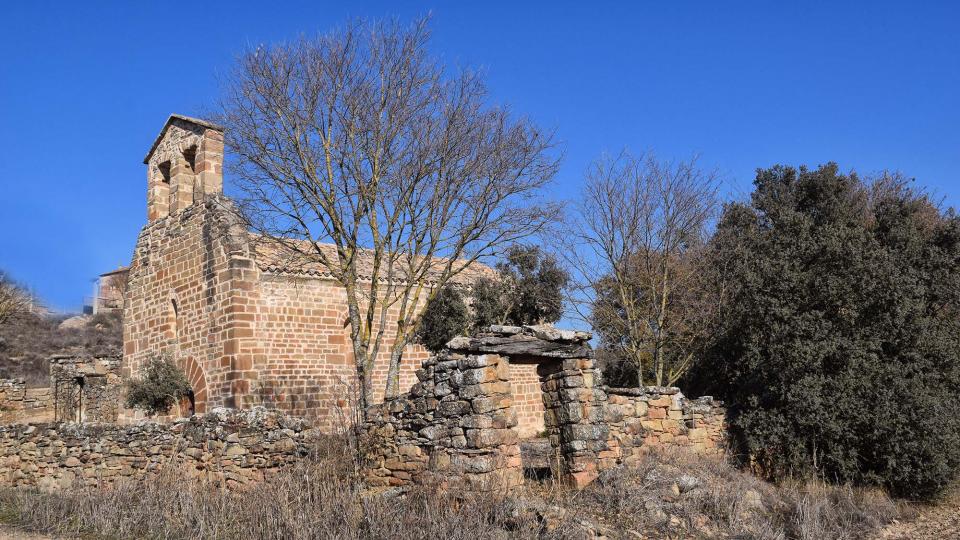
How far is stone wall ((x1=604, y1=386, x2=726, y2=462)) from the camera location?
38.2 ft

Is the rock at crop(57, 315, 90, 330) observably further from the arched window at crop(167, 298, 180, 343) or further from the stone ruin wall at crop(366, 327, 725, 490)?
the stone ruin wall at crop(366, 327, 725, 490)

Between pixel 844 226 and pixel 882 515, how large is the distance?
558cm

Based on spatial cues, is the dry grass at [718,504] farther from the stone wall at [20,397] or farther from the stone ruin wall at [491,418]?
the stone wall at [20,397]

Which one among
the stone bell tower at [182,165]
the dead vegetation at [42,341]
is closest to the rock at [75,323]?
the dead vegetation at [42,341]

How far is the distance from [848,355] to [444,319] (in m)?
10.1

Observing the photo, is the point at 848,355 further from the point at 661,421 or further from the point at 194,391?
the point at 194,391

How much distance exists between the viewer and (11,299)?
1407 inches

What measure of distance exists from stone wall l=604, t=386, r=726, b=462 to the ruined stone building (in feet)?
20.5

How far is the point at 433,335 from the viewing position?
19250 mm

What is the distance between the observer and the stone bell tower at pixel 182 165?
16.9 m

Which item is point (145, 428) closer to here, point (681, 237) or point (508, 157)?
point (508, 157)

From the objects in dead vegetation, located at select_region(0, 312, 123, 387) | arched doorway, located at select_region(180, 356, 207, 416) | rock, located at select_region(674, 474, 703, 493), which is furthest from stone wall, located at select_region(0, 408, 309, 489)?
dead vegetation, located at select_region(0, 312, 123, 387)

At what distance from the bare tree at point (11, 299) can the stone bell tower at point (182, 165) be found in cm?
2145

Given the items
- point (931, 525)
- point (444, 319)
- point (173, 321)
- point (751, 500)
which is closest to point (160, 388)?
point (173, 321)
